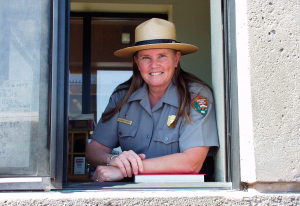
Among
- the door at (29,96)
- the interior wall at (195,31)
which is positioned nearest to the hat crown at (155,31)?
the door at (29,96)

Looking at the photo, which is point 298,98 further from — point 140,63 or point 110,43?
point 110,43

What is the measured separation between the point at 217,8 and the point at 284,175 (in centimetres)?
104

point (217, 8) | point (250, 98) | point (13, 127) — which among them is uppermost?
point (217, 8)

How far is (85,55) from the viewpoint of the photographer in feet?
14.8

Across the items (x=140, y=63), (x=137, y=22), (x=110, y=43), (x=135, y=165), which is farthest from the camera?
(x=110, y=43)

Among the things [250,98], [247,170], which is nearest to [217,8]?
[250,98]

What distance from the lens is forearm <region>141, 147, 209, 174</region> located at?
2.11 meters

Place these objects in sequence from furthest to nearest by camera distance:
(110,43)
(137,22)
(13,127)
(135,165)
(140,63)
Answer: (110,43), (137,22), (140,63), (135,165), (13,127)

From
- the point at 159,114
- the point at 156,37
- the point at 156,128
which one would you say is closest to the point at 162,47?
the point at 156,37

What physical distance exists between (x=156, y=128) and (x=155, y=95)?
0.98 feet

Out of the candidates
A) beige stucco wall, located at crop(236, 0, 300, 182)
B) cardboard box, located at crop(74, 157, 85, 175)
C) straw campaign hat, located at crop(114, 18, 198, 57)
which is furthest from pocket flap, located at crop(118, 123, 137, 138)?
cardboard box, located at crop(74, 157, 85, 175)

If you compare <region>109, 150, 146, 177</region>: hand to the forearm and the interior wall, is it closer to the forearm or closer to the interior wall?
the forearm

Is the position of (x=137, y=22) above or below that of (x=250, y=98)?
above

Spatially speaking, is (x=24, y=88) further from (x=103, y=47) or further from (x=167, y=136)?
(x=103, y=47)
